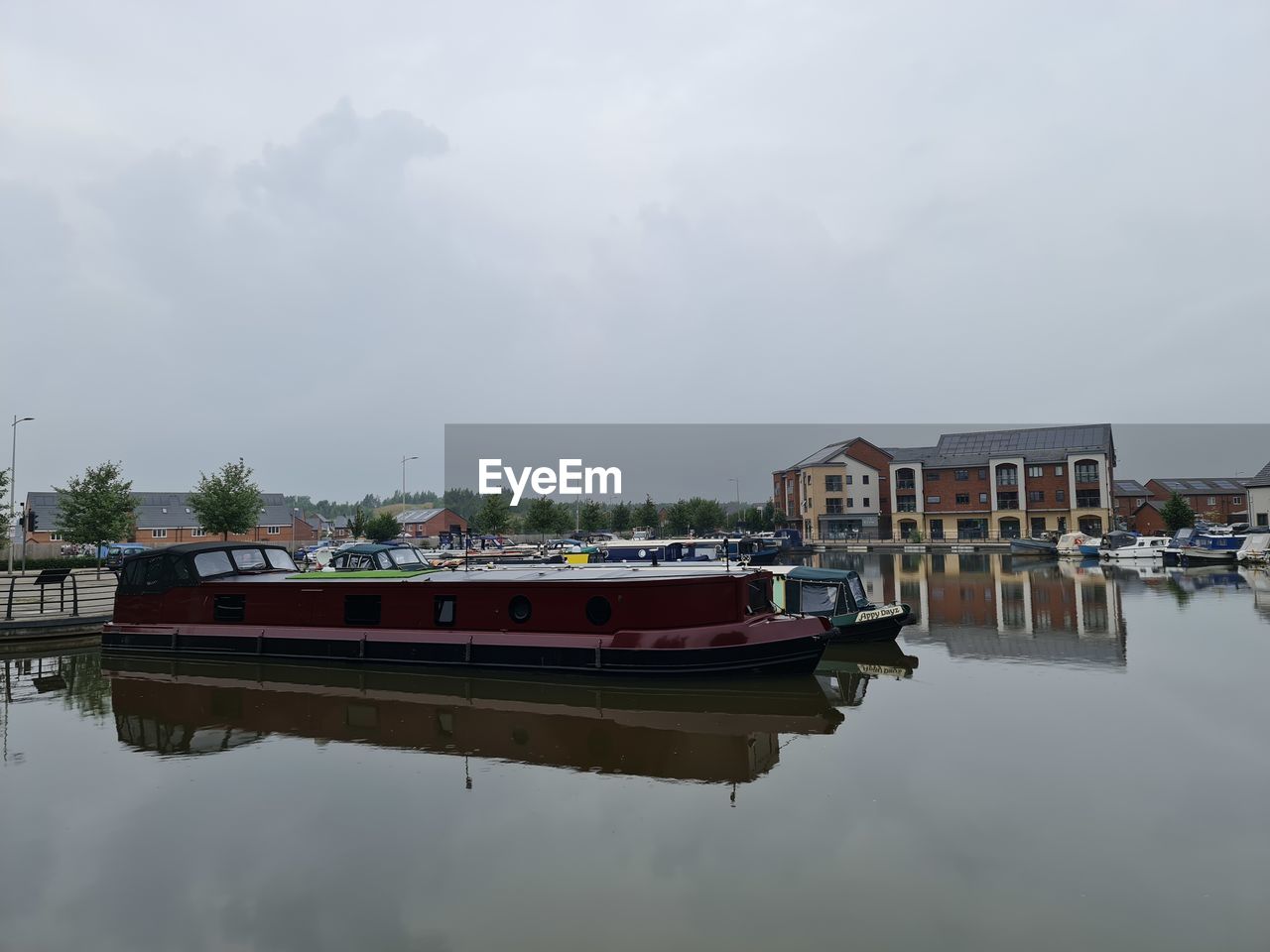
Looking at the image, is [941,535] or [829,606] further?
[941,535]

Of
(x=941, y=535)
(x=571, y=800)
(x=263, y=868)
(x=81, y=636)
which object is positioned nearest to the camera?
(x=263, y=868)

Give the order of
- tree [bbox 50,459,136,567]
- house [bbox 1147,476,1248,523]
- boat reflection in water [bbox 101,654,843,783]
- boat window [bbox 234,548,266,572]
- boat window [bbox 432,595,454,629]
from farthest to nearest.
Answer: house [bbox 1147,476,1248,523], tree [bbox 50,459,136,567], boat window [bbox 234,548,266,572], boat window [bbox 432,595,454,629], boat reflection in water [bbox 101,654,843,783]

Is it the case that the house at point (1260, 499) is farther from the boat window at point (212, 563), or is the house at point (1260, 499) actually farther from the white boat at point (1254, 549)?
the boat window at point (212, 563)

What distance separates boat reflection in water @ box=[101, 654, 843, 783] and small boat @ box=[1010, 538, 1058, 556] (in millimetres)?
53381

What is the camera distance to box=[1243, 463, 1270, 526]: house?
68.6 m

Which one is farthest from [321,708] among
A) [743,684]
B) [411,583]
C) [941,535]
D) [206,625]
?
[941,535]

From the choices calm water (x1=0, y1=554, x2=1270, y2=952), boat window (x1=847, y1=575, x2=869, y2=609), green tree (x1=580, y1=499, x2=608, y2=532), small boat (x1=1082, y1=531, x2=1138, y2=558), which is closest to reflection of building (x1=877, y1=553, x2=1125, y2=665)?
boat window (x1=847, y1=575, x2=869, y2=609)

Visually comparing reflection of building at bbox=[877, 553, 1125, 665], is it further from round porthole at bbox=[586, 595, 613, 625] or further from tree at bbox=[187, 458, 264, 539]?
tree at bbox=[187, 458, 264, 539]

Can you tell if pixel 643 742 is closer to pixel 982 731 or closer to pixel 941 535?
pixel 982 731

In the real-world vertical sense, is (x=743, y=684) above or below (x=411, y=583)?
below

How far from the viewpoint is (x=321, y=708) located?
578 inches

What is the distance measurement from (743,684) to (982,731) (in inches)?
192

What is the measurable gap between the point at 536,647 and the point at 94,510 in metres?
39.8

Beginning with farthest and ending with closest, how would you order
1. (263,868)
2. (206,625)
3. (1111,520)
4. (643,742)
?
(1111,520) → (206,625) → (643,742) → (263,868)
